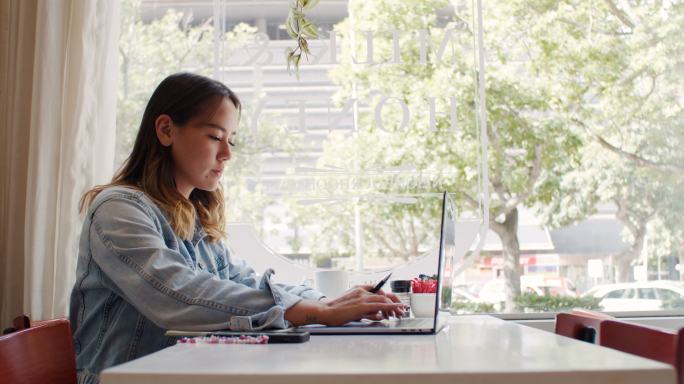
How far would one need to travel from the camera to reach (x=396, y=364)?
912 millimetres

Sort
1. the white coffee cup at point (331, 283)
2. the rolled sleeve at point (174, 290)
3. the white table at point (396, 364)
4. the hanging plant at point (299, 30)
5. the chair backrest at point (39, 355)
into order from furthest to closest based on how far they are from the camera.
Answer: the hanging plant at point (299, 30) → the white coffee cup at point (331, 283) → the rolled sleeve at point (174, 290) → the chair backrest at point (39, 355) → the white table at point (396, 364)

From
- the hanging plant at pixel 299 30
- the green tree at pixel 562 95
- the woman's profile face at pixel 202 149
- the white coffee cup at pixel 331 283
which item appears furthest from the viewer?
the green tree at pixel 562 95

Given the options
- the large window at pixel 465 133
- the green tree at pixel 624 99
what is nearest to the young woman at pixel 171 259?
the large window at pixel 465 133

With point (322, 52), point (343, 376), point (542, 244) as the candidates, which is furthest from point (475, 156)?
point (343, 376)

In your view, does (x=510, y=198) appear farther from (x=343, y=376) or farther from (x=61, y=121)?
(x=343, y=376)

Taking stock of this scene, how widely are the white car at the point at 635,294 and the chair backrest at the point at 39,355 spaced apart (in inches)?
83.5

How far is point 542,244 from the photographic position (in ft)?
9.75

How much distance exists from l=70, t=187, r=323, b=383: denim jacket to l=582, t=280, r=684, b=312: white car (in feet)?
6.20

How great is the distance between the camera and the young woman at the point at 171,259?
4.39 feet

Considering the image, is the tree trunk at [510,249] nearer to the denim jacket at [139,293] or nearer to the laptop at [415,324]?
the laptop at [415,324]

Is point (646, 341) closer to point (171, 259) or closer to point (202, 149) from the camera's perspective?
point (171, 259)

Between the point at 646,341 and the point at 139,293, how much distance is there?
3.06 ft

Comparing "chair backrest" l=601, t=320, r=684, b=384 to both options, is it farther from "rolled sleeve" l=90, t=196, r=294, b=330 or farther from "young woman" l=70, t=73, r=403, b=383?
"rolled sleeve" l=90, t=196, r=294, b=330

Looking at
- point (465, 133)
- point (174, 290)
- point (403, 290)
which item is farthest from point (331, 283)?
point (465, 133)
